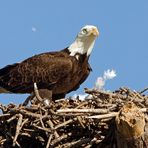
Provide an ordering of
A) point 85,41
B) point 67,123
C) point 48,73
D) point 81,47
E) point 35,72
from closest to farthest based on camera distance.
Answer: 1. point 67,123
2. point 48,73
3. point 35,72
4. point 81,47
5. point 85,41

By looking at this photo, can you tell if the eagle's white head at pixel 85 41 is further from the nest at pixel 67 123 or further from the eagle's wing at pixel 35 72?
the nest at pixel 67 123

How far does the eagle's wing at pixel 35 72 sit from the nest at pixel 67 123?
2.02m

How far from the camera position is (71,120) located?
185 inches

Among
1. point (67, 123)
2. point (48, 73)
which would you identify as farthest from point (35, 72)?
point (67, 123)

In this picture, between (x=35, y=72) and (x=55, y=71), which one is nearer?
(x=55, y=71)

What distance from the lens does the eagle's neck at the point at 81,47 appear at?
25.2 feet

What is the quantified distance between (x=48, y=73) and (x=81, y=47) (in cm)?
66

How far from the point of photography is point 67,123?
4668 mm

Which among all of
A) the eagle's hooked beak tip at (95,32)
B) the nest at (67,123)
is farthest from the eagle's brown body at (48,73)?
the nest at (67,123)

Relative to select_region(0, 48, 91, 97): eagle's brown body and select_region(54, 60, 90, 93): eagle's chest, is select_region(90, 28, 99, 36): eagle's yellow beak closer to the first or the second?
select_region(0, 48, 91, 97): eagle's brown body

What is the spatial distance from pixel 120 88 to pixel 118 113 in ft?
5.36

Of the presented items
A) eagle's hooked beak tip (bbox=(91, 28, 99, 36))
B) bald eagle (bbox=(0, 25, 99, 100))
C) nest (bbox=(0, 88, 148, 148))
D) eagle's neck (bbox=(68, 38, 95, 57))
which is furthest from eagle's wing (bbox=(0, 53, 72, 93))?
nest (bbox=(0, 88, 148, 148))

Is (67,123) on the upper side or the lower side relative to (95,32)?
lower

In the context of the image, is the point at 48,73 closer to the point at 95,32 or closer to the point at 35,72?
the point at 35,72
